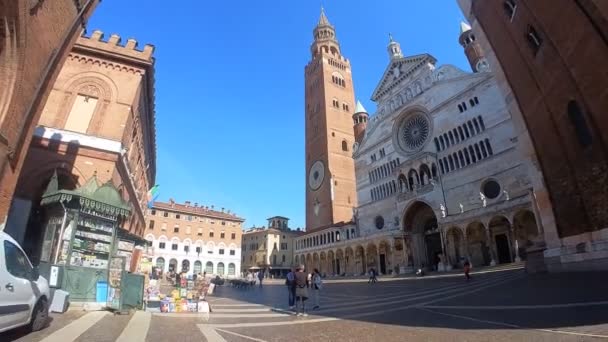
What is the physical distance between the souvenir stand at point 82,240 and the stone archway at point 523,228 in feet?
93.6

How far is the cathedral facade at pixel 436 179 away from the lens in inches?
1086

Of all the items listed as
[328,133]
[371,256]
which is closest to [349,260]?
[371,256]

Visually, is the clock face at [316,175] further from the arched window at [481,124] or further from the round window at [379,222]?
the arched window at [481,124]

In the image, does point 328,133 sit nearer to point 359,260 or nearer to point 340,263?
point 340,263

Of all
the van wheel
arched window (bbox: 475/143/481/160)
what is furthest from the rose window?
the van wheel

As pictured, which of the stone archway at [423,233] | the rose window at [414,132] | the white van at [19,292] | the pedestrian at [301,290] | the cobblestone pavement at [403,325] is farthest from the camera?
the rose window at [414,132]

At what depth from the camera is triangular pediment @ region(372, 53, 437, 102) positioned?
1610 inches

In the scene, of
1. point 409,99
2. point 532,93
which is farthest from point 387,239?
point 532,93

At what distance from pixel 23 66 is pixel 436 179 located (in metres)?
34.2

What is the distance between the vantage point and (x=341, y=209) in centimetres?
5547

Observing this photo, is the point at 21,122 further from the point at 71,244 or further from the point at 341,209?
the point at 341,209

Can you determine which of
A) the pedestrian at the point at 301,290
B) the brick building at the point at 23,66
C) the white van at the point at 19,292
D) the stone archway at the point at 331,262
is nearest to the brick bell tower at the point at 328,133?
the stone archway at the point at 331,262

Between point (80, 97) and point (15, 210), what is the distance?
6.45 m

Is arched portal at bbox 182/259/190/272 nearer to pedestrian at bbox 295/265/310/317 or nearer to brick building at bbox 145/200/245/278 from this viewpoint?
brick building at bbox 145/200/245/278
